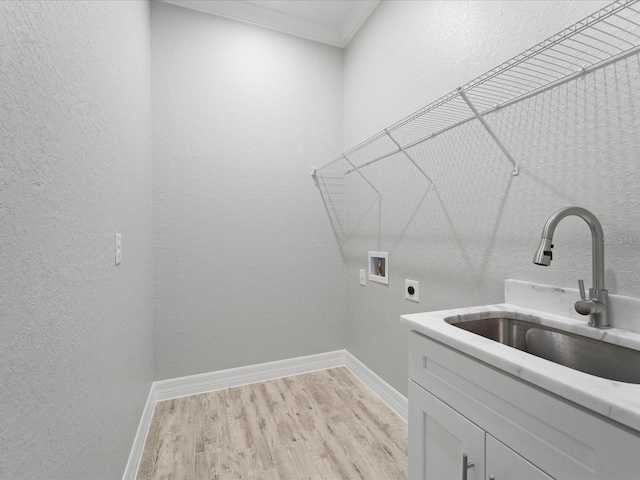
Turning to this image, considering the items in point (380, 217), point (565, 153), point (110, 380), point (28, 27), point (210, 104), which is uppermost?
point (210, 104)

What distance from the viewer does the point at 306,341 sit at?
2.48 meters

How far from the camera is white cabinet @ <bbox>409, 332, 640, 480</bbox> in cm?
56

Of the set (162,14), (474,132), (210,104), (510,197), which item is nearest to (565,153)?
(510,197)

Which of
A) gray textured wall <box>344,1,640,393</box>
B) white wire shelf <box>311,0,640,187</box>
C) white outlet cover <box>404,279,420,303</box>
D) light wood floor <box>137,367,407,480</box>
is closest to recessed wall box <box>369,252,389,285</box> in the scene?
gray textured wall <box>344,1,640,393</box>

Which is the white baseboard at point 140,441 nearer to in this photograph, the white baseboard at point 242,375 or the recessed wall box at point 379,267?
the white baseboard at point 242,375

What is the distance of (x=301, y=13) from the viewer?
2.28 meters

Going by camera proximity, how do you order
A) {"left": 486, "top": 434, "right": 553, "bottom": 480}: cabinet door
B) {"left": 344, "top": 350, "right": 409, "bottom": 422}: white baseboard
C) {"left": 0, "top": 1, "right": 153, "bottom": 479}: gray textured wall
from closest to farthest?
{"left": 0, "top": 1, "right": 153, "bottom": 479}: gray textured wall, {"left": 486, "top": 434, "right": 553, "bottom": 480}: cabinet door, {"left": 344, "top": 350, "right": 409, "bottom": 422}: white baseboard

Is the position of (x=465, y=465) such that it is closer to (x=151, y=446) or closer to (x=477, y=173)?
(x=477, y=173)

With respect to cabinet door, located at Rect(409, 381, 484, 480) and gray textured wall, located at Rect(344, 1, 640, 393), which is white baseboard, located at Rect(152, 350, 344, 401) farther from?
cabinet door, located at Rect(409, 381, 484, 480)

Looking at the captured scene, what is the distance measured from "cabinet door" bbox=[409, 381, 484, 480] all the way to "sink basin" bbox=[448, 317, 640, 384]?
0.30 meters

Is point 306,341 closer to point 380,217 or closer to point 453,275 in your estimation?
point 380,217

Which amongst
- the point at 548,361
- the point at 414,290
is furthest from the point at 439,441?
the point at 414,290

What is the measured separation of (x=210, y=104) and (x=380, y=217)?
1475 mm

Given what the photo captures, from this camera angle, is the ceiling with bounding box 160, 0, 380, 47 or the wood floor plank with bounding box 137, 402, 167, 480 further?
the ceiling with bounding box 160, 0, 380, 47
